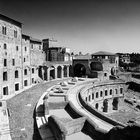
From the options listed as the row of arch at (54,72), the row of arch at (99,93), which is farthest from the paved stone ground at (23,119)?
the row of arch at (54,72)

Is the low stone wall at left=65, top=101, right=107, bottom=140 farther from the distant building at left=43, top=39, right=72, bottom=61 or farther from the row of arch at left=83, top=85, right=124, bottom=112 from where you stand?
the distant building at left=43, top=39, right=72, bottom=61

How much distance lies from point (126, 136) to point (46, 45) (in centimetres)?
5229

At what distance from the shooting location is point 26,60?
33094mm

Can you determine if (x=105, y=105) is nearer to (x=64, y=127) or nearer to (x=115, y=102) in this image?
(x=115, y=102)

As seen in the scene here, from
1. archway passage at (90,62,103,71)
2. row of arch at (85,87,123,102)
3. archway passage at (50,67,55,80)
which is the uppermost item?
archway passage at (90,62,103,71)

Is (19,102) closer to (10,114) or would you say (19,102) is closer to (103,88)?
(10,114)

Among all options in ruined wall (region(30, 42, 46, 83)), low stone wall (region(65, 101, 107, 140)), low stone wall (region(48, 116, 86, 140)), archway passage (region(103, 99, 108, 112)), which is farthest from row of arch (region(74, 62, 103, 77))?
low stone wall (region(48, 116, 86, 140))

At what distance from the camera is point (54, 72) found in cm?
4300

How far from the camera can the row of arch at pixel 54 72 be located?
40156 mm

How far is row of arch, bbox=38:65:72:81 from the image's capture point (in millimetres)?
40156

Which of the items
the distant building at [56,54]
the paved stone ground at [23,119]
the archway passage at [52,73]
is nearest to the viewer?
the paved stone ground at [23,119]

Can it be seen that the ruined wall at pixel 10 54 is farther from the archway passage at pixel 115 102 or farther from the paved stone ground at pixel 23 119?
the archway passage at pixel 115 102

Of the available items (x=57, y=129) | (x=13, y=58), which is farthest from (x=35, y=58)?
(x=57, y=129)

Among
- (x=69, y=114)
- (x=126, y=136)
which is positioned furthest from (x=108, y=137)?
(x=69, y=114)
